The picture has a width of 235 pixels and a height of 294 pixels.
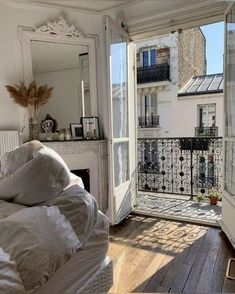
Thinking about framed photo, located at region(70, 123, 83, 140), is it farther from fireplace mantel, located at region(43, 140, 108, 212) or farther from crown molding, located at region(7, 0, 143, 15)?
crown molding, located at region(7, 0, 143, 15)

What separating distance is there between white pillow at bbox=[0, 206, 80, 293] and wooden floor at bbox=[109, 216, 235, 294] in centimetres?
109

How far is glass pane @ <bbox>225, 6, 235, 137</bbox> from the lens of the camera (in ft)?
7.91

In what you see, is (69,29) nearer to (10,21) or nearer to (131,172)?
(10,21)

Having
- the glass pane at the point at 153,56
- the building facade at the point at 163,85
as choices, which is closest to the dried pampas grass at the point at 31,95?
the building facade at the point at 163,85

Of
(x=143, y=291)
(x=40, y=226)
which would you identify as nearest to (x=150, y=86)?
(x=143, y=291)

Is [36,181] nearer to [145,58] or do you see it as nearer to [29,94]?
[29,94]

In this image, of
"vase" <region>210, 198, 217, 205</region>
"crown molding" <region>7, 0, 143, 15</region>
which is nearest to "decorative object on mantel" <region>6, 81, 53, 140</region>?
"crown molding" <region>7, 0, 143, 15</region>

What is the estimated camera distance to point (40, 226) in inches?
34.9

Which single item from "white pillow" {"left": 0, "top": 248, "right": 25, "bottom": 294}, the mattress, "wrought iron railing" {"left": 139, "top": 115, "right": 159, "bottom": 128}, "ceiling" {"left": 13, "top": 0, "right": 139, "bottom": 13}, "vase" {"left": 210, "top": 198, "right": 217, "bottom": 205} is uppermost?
"ceiling" {"left": 13, "top": 0, "right": 139, "bottom": 13}

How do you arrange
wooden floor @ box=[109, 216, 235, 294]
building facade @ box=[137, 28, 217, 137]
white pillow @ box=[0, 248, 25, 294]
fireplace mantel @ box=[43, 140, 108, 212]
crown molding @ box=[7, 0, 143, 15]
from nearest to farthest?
white pillow @ box=[0, 248, 25, 294], wooden floor @ box=[109, 216, 235, 294], crown molding @ box=[7, 0, 143, 15], fireplace mantel @ box=[43, 140, 108, 212], building facade @ box=[137, 28, 217, 137]

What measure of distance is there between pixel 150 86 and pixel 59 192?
8.31 metres

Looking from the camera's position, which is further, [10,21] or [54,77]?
[54,77]

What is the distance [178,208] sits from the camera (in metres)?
3.55

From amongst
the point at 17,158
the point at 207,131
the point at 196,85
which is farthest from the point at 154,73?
the point at 17,158
